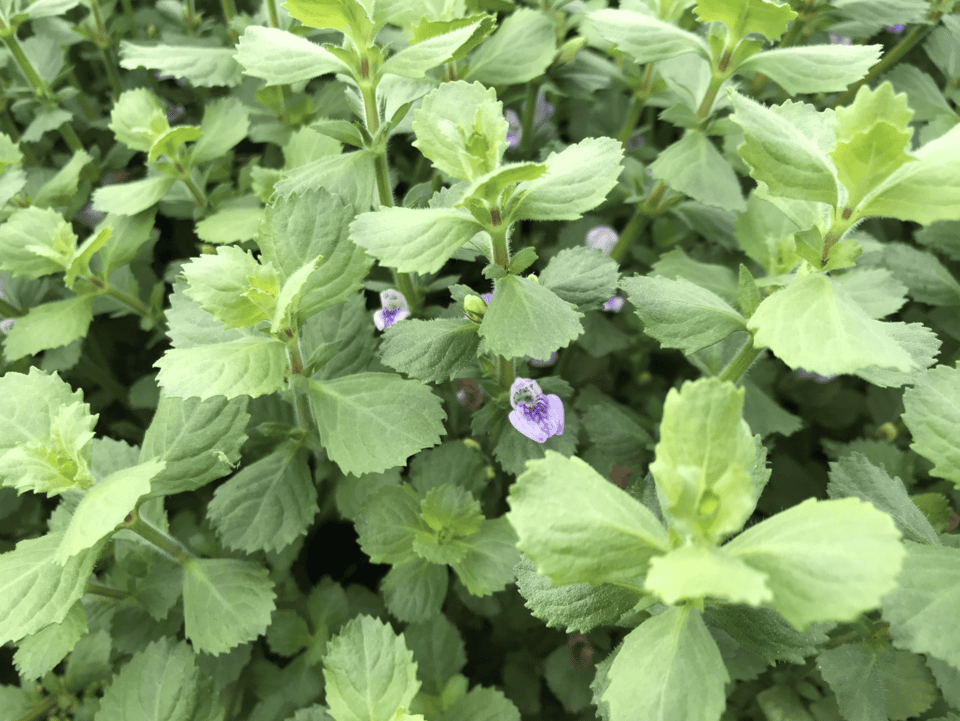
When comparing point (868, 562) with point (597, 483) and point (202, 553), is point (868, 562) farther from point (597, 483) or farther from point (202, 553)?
point (202, 553)

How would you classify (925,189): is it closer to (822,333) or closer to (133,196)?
(822,333)

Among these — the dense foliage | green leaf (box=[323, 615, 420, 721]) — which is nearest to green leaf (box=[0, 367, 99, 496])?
the dense foliage

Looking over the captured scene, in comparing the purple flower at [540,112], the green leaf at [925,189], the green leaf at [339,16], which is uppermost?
the green leaf at [339,16]

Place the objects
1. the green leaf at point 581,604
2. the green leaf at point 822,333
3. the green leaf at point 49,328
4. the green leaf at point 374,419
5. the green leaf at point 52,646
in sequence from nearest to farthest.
A: the green leaf at point 822,333, the green leaf at point 581,604, the green leaf at point 374,419, the green leaf at point 52,646, the green leaf at point 49,328

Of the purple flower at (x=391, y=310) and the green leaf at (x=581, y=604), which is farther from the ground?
the purple flower at (x=391, y=310)

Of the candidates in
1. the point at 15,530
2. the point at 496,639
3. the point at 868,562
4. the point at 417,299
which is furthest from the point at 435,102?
the point at 15,530

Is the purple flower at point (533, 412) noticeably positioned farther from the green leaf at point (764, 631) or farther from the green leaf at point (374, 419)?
the green leaf at point (764, 631)

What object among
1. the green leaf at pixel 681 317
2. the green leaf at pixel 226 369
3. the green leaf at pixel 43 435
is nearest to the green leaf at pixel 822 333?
the green leaf at pixel 681 317
